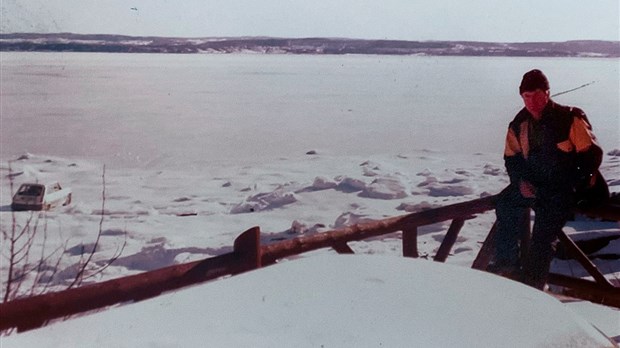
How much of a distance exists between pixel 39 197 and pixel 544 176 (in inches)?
547

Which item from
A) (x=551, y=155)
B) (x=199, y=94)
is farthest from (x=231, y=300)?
(x=199, y=94)

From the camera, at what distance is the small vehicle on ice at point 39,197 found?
1477 cm

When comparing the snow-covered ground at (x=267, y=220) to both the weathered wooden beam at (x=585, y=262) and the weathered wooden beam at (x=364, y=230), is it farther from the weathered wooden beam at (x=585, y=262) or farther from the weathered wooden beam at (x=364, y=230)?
the weathered wooden beam at (x=585, y=262)

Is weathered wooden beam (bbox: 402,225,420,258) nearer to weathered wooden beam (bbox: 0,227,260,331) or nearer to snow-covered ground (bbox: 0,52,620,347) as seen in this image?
snow-covered ground (bbox: 0,52,620,347)

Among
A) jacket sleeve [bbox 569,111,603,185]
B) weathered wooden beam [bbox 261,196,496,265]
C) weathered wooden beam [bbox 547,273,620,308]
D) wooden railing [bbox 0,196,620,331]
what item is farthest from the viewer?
weathered wooden beam [bbox 547,273,620,308]

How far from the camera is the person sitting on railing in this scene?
12.4ft

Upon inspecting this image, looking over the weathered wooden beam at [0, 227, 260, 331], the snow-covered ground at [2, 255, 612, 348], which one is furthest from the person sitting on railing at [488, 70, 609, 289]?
the weathered wooden beam at [0, 227, 260, 331]

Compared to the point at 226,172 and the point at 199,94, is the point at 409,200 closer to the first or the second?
the point at 226,172

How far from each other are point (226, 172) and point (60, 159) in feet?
18.9

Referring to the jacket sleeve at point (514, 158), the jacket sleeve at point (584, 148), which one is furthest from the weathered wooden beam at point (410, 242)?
the jacket sleeve at point (584, 148)

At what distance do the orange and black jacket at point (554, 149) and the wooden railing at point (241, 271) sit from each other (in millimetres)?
308

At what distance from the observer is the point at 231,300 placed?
88.0 inches

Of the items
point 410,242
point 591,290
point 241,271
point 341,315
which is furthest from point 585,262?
point 341,315

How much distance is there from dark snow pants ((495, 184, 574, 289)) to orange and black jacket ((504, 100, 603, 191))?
84mm
